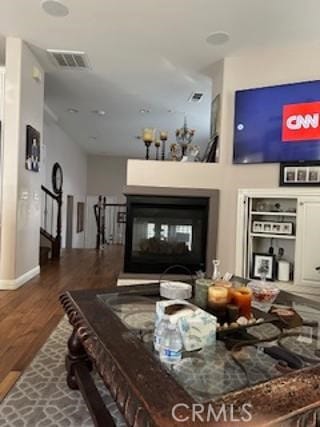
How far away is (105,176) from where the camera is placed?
11.5 meters

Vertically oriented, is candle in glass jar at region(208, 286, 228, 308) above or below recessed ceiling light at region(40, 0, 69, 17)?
below

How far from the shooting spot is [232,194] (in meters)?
4.00

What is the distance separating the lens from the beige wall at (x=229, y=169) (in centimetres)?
382

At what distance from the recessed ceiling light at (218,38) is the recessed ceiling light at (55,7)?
1532 millimetres

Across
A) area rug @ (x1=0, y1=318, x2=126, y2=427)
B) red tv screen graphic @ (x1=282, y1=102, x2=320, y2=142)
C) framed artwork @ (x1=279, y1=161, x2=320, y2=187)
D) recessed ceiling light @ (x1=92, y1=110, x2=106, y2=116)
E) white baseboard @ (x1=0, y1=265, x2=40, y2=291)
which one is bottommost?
area rug @ (x1=0, y1=318, x2=126, y2=427)

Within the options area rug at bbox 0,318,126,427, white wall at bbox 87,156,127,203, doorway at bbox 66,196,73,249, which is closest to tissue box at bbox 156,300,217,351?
area rug at bbox 0,318,126,427

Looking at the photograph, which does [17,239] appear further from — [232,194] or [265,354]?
[265,354]

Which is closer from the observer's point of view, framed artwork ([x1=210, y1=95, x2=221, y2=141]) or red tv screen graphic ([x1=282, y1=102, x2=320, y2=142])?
red tv screen graphic ([x1=282, y1=102, x2=320, y2=142])

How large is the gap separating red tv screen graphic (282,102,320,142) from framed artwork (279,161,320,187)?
0.28 m

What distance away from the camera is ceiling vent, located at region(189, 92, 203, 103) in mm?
5317

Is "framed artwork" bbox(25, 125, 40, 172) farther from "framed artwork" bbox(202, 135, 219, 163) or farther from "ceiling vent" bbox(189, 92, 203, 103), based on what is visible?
"ceiling vent" bbox(189, 92, 203, 103)

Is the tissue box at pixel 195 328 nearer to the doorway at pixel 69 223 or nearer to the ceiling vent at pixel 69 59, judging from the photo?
the ceiling vent at pixel 69 59

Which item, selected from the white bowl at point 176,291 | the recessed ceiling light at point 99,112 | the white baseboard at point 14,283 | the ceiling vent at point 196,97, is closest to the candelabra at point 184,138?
the ceiling vent at point 196,97

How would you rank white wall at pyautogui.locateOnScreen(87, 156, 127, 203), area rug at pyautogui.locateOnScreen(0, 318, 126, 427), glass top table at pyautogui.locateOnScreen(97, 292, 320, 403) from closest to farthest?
glass top table at pyautogui.locateOnScreen(97, 292, 320, 403), area rug at pyautogui.locateOnScreen(0, 318, 126, 427), white wall at pyautogui.locateOnScreen(87, 156, 127, 203)
